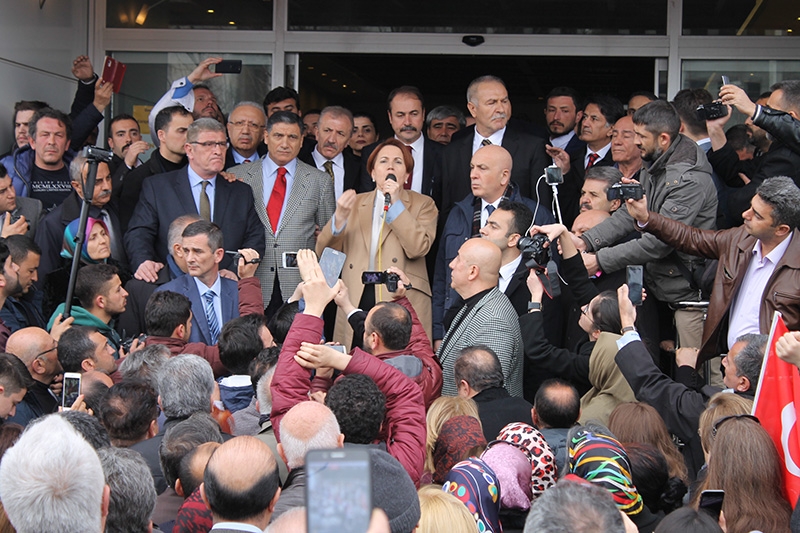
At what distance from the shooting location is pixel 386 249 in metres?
6.33

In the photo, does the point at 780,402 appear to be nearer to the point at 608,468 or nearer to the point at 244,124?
the point at 608,468

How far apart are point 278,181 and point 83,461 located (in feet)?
14.7

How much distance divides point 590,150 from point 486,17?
1913mm

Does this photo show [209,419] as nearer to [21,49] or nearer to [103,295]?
[103,295]

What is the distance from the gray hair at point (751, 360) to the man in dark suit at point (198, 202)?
3.37 metres

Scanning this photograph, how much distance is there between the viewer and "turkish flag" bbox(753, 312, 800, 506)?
128 inches

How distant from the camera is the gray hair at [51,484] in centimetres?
236

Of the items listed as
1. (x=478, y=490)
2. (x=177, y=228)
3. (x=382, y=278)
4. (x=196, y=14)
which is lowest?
(x=478, y=490)

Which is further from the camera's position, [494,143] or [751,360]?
[494,143]

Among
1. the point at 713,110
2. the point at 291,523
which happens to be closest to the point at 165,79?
the point at 713,110

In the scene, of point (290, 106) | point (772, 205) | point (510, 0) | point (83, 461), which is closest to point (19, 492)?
point (83, 461)

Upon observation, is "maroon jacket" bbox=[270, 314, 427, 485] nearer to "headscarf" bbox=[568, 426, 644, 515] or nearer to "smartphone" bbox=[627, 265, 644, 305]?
"headscarf" bbox=[568, 426, 644, 515]

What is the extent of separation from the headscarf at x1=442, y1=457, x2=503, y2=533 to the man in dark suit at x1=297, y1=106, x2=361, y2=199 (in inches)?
167

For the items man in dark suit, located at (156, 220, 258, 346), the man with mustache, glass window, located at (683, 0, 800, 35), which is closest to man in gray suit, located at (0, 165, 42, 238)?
the man with mustache
